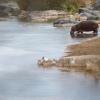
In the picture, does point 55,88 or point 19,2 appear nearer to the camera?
point 55,88

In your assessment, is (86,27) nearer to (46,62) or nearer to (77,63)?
(46,62)

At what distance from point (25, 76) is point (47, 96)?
4054mm

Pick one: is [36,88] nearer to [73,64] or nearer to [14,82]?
[14,82]

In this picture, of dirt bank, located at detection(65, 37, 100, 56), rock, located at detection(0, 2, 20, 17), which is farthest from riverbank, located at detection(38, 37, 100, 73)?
rock, located at detection(0, 2, 20, 17)

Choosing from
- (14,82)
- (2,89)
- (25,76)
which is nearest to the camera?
(2,89)

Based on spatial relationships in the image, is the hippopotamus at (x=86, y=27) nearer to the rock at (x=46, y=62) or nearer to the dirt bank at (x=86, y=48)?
the dirt bank at (x=86, y=48)

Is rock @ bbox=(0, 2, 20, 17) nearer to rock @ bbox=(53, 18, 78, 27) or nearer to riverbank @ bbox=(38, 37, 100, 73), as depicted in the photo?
rock @ bbox=(53, 18, 78, 27)

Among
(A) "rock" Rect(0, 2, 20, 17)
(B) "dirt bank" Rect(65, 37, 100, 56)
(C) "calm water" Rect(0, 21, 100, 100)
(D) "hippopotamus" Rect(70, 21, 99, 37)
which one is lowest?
(C) "calm water" Rect(0, 21, 100, 100)

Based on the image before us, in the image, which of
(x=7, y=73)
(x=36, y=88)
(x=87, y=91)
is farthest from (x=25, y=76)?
(x=87, y=91)

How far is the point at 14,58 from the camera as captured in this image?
27.6 metres

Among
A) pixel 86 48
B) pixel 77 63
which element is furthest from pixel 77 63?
pixel 86 48

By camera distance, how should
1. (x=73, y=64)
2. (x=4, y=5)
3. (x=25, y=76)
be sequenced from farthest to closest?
(x=4, y=5) < (x=73, y=64) < (x=25, y=76)

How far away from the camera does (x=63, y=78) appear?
861 inches

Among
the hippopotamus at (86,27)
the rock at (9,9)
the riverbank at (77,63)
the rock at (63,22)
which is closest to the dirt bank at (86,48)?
the riverbank at (77,63)
